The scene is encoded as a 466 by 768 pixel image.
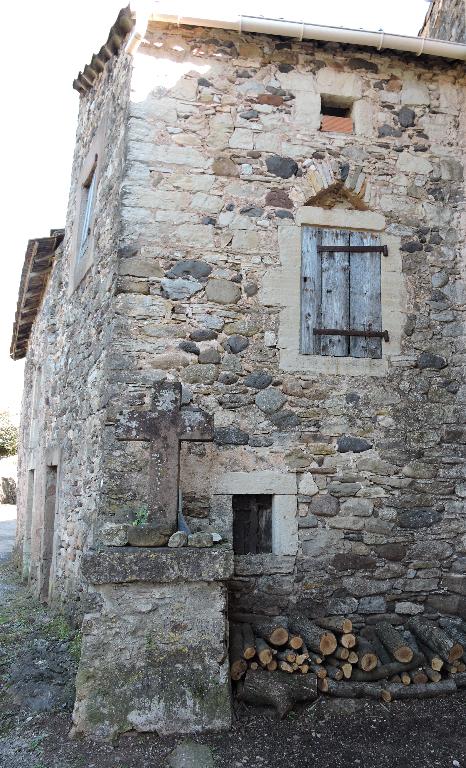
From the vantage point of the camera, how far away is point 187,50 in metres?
5.30

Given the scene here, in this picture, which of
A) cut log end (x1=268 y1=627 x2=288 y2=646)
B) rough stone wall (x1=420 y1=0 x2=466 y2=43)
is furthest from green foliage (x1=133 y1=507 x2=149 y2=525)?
rough stone wall (x1=420 y1=0 x2=466 y2=43)

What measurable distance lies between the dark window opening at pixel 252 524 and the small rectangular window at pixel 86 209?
321 cm

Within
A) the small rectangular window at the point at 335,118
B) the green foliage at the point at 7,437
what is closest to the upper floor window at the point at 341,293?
the small rectangular window at the point at 335,118

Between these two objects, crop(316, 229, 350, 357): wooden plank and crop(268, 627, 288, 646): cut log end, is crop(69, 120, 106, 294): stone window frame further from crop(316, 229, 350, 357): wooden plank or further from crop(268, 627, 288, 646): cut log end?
crop(268, 627, 288, 646): cut log end

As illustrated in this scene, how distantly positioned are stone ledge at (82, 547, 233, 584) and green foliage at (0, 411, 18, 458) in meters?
19.1

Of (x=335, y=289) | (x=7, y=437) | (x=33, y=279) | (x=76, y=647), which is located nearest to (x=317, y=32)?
(x=335, y=289)

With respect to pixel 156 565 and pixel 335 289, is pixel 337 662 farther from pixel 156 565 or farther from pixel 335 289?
pixel 335 289

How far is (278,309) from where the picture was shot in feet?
16.9

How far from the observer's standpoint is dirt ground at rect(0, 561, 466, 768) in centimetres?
346

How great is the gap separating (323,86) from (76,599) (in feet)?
17.0

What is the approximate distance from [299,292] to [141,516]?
2318mm

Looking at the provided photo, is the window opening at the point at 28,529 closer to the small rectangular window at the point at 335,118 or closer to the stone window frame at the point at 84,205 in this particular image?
the stone window frame at the point at 84,205

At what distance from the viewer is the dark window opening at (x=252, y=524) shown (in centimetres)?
490

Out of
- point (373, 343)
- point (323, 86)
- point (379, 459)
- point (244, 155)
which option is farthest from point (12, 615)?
point (323, 86)
